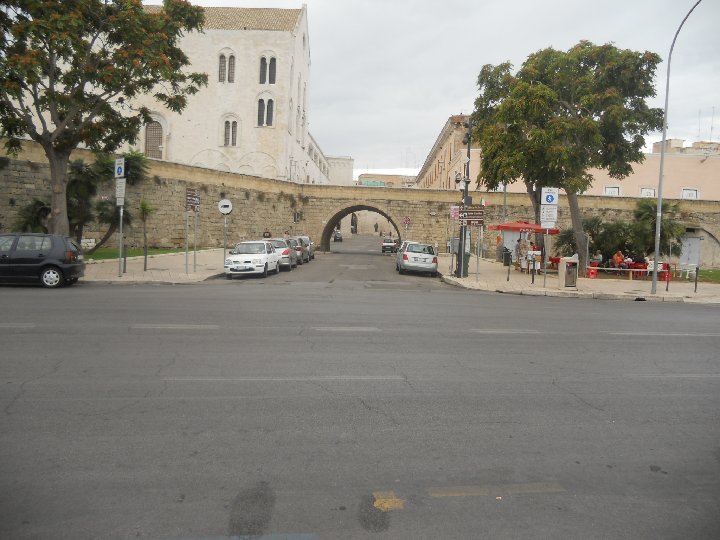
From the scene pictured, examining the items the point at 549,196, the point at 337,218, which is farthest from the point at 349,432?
the point at 337,218

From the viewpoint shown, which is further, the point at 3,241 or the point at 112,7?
the point at 112,7

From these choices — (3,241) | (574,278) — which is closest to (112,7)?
(3,241)

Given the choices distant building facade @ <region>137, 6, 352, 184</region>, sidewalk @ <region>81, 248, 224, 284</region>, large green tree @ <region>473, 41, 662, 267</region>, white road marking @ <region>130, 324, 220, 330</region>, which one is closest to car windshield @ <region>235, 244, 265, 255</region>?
sidewalk @ <region>81, 248, 224, 284</region>

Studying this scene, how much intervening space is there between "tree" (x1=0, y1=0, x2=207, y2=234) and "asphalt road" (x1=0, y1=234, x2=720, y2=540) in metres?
12.3

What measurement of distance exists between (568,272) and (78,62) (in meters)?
19.6

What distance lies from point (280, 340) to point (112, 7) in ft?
58.0

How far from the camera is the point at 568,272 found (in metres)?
22.7

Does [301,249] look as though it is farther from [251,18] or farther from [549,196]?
[251,18]

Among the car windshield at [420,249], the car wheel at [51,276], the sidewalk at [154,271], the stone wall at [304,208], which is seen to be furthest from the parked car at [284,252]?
the stone wall at [304,208]

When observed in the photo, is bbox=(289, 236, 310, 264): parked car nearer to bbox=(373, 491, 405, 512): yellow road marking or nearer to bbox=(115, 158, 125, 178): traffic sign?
bbox=(115, 158, 125, 178): traffic sign

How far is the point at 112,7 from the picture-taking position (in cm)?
2162

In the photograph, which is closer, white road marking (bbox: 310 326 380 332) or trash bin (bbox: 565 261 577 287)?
white road marking (bbox: 310 326 380 332)

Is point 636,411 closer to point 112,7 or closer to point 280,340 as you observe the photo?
point 280,340

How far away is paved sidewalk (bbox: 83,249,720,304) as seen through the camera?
68.8 feet
